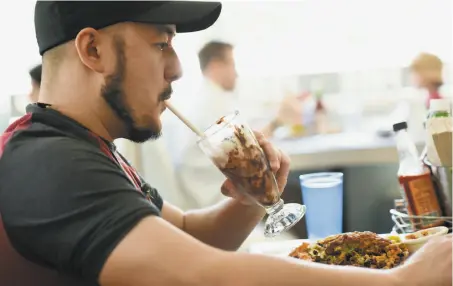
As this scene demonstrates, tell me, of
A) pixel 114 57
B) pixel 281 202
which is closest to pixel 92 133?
pixel 114 57

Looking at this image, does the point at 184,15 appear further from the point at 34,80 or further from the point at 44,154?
the point at 34,80

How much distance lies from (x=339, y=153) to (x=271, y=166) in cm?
69

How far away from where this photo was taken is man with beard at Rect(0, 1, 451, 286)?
0.68 m

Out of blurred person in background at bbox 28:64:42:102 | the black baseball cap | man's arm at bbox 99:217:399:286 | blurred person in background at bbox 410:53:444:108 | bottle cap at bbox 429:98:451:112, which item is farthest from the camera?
blurred person in background at bbox 410:53:444:108

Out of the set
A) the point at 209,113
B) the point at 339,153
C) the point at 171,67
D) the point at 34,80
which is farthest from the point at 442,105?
the point at 34,80

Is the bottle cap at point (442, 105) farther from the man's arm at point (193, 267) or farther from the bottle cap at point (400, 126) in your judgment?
the man's arm at point (193, 267)

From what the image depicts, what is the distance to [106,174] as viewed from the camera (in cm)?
73

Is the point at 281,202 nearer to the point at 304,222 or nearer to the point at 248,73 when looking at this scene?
the point at 304,222

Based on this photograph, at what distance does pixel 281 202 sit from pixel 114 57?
0.45 m

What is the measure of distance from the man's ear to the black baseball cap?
0.04ft

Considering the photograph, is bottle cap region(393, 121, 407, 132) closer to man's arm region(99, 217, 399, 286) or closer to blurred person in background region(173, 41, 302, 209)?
blurred person in background region(173, 41, 302, 209)

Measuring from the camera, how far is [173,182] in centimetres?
183

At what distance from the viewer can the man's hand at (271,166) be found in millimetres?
1113

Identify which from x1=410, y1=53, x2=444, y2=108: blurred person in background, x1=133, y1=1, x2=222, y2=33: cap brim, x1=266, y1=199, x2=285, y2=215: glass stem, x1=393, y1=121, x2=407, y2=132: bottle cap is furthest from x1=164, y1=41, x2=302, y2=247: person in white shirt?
x1=133, y1=1, x2=222, y2=33: cap brim
